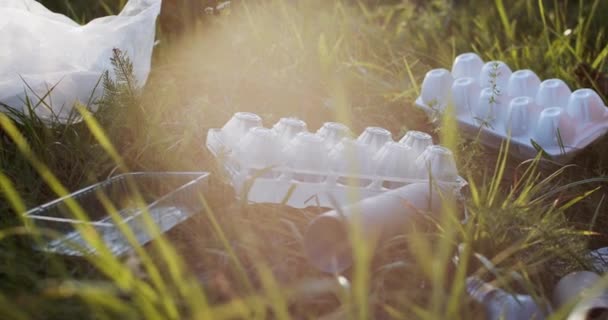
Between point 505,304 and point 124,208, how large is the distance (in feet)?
2.17

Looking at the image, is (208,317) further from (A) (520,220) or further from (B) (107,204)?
(A) (520,220)

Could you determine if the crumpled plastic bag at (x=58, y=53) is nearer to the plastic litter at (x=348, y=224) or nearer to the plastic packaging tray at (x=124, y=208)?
the plastic packaging tray at (x=124, y=208)

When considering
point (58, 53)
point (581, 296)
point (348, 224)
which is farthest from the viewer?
point (58, 53)

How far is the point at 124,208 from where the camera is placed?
4.61 feet

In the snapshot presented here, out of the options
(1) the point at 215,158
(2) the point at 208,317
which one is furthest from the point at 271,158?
(2) the point at 208,317

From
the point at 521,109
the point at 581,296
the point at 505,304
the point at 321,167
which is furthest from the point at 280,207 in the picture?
the point at 521,109

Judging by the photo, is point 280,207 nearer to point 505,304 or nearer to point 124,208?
point 124,208

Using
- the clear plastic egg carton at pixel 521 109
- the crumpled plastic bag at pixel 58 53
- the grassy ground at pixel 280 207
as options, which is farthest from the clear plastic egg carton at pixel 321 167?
the crumpled plastic bag at pixel 58 53

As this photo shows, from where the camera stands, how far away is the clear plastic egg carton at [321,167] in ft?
4.77

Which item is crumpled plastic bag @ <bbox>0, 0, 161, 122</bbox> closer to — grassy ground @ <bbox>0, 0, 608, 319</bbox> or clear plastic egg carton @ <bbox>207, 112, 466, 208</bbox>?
grassy ground @ <bbox>0, 0, 608, 319</bbox>

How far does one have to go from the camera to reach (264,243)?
1319 millimetres

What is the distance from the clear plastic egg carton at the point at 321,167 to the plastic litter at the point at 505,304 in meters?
0.32

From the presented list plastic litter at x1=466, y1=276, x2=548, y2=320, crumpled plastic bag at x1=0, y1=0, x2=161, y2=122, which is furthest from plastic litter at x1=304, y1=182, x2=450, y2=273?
crumpled plastic bag at x1=0, y1=0, x2=161, y2=122

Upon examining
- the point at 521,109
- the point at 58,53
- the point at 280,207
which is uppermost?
the point at 58,53
